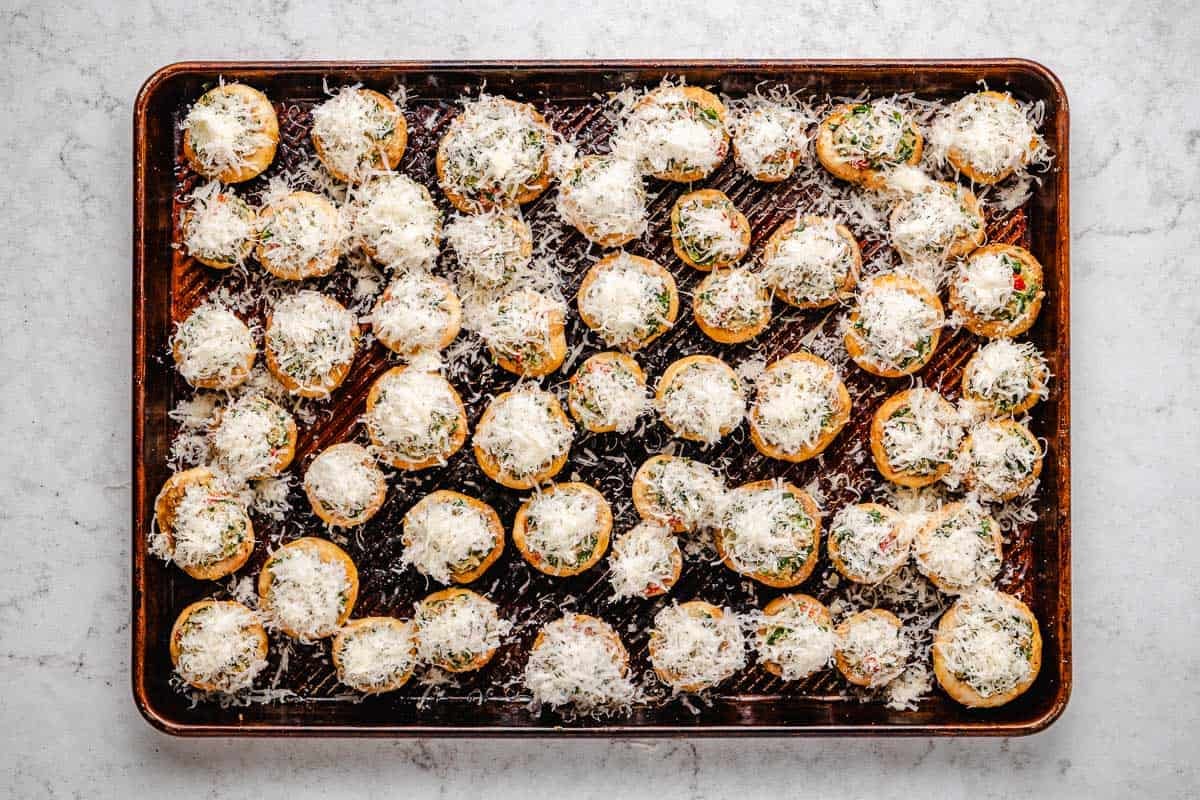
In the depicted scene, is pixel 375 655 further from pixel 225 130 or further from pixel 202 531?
pixel 225 130

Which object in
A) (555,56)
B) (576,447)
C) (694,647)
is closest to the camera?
(694,647)

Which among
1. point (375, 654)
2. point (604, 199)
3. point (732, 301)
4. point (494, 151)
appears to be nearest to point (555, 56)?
point (494, 151)

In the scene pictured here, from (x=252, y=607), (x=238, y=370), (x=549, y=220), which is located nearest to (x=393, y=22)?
(x=549, y=220)

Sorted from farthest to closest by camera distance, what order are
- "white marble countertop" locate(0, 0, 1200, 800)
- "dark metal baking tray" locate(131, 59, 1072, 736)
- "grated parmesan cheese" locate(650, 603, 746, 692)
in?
"white marble countertop" locate(0, 0, 1200, 800)
"dark metal baking tray" locate(131, 59, 1072, 736)
"grated parmesan cheese" locate(650, 603, 746, 692)

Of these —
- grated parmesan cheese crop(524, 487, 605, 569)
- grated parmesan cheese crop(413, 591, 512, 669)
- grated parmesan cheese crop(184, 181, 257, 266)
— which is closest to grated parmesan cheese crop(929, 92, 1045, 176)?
grated parmesan cheese crop(524, 487, 605, 569)

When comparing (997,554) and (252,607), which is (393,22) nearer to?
(252,607)

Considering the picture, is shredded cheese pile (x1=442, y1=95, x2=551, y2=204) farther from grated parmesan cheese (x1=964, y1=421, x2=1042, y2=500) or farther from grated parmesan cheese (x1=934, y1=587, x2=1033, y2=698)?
grated parmesan cheese (x1=934, y1=587, x2=1033, y2=698)

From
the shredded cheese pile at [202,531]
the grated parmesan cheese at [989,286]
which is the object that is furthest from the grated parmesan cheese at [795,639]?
the shredded cheese pile at [202,531]

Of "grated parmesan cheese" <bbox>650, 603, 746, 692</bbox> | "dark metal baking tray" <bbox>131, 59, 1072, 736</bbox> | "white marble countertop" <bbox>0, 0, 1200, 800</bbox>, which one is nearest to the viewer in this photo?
"grated parmesan cheese" <bbox>650, 603, 746, 692</bbox>

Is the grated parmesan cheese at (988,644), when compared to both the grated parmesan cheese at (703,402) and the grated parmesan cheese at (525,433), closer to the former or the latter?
the grated parmesan cheese at (703,402)
